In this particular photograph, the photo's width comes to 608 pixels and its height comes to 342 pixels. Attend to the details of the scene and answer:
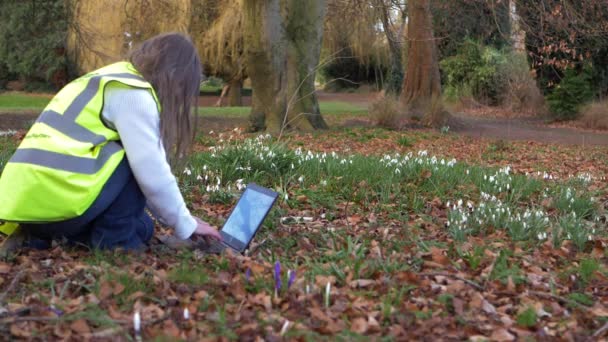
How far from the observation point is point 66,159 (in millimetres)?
3531

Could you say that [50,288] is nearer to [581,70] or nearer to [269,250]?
[269,250]

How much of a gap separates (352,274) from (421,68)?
16291 millimetres

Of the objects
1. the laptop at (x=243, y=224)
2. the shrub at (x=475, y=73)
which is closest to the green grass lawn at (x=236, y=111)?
the shrub at (x=475, y=73)

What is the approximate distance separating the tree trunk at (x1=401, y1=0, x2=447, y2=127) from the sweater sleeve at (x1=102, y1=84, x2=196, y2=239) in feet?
47.5

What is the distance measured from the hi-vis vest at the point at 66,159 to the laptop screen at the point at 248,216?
925mm

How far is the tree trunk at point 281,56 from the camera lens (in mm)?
14234

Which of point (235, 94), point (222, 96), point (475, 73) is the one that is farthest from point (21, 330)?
point (222, 96)

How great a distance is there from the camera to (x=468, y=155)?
1158 cm

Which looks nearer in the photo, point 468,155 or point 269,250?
point 269,250

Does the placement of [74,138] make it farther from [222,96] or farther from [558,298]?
[222,96]

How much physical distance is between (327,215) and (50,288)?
8.67 ft

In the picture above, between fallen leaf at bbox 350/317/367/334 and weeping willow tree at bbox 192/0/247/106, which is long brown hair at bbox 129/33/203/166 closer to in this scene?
fallen leaf at bbox 350/317/367/334

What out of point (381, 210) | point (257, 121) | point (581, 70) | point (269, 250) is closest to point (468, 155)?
point (257, 121)

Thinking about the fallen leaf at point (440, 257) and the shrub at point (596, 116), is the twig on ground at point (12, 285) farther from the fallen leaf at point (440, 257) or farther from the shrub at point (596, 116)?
the shrub at point (596, 116)
